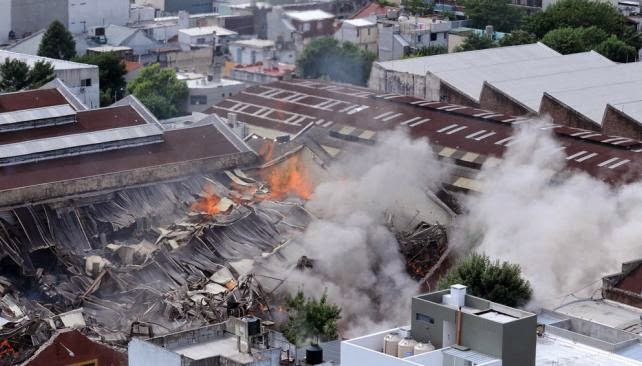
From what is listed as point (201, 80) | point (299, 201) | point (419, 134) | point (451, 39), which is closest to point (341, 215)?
point (299, 201)

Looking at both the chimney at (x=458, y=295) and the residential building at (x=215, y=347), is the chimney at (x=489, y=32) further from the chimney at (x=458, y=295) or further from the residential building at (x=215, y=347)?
the chimney at (x=458, y=295)

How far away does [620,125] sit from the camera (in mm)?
51656

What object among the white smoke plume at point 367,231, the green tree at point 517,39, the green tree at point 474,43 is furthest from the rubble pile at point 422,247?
the green tree at point 517,39

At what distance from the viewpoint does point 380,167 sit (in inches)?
1831

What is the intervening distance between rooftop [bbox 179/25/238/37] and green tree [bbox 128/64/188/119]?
11.4m

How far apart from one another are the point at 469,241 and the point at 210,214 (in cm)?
715

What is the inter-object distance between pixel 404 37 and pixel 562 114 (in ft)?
79.9

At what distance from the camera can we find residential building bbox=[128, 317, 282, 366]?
26.7 meters

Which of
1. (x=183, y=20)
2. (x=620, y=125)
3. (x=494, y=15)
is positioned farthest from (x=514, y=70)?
(x=494, y=15)

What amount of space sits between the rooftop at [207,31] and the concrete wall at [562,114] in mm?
26553

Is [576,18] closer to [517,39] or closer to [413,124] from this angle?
[517,39]

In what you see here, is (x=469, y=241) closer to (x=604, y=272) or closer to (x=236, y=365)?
(x=604, y=272)

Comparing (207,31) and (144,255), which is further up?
(207,31)

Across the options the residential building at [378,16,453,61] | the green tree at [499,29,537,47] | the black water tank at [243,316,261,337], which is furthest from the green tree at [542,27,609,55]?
the black water tank at [243,316,261,337]
